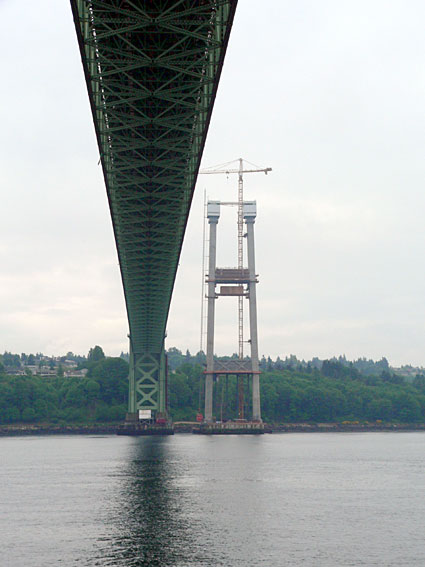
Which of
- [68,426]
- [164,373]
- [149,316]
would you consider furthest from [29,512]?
[68,426]

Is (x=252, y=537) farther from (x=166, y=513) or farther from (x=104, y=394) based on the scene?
(x=104, y=394)

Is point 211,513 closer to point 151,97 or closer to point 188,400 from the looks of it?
point 151,97

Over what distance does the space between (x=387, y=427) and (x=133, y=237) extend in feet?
408

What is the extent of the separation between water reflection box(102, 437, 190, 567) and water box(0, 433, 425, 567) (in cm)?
5

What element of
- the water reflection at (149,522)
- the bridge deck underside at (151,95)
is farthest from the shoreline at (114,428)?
the bridge deck underside at (151,95)

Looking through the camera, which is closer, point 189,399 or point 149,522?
point 149,522

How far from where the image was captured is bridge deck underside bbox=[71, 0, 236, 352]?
31.5m

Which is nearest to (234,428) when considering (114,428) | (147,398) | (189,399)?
(147,398)

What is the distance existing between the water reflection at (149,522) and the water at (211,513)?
0.05 meters

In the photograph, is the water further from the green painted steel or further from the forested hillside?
the forested hillside

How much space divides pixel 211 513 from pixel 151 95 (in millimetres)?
20110

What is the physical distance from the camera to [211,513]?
42125 mm

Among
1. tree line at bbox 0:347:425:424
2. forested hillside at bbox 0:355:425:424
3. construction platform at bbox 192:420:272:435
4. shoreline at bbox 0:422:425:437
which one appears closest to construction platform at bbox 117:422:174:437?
construction platform at bbox 192:420:272:435

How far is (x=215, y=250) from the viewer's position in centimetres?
13575
